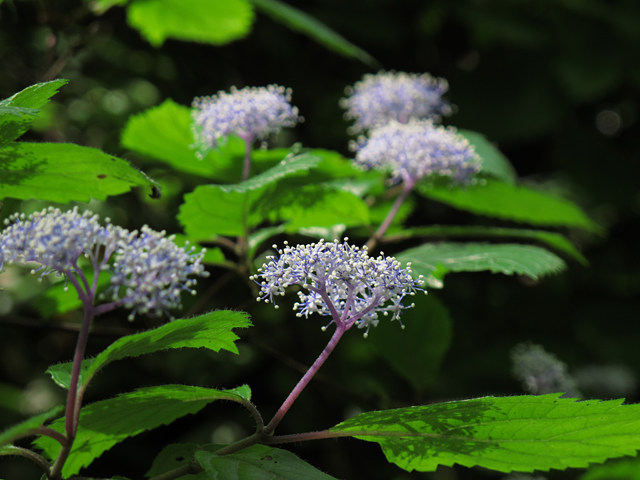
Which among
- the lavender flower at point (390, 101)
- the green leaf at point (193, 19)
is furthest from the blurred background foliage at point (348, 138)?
the lavender flower at point (390, 101)

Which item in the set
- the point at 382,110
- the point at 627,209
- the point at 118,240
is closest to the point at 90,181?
the point at 118,240

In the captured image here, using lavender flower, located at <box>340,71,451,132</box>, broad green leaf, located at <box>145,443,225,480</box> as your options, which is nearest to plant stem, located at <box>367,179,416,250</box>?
lavender flower, located at <box>340,71,451,132</box>

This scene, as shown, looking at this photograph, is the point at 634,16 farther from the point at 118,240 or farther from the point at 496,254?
the point at 118,240

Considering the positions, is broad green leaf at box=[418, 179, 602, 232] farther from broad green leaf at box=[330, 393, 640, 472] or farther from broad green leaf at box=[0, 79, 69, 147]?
broad green leaf at box=[0, 79, 69, 147]

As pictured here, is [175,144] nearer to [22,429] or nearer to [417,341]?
[417,341]

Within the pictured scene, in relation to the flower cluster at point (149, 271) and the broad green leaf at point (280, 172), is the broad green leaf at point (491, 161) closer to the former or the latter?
the broad green leaf at point (280, 172)
